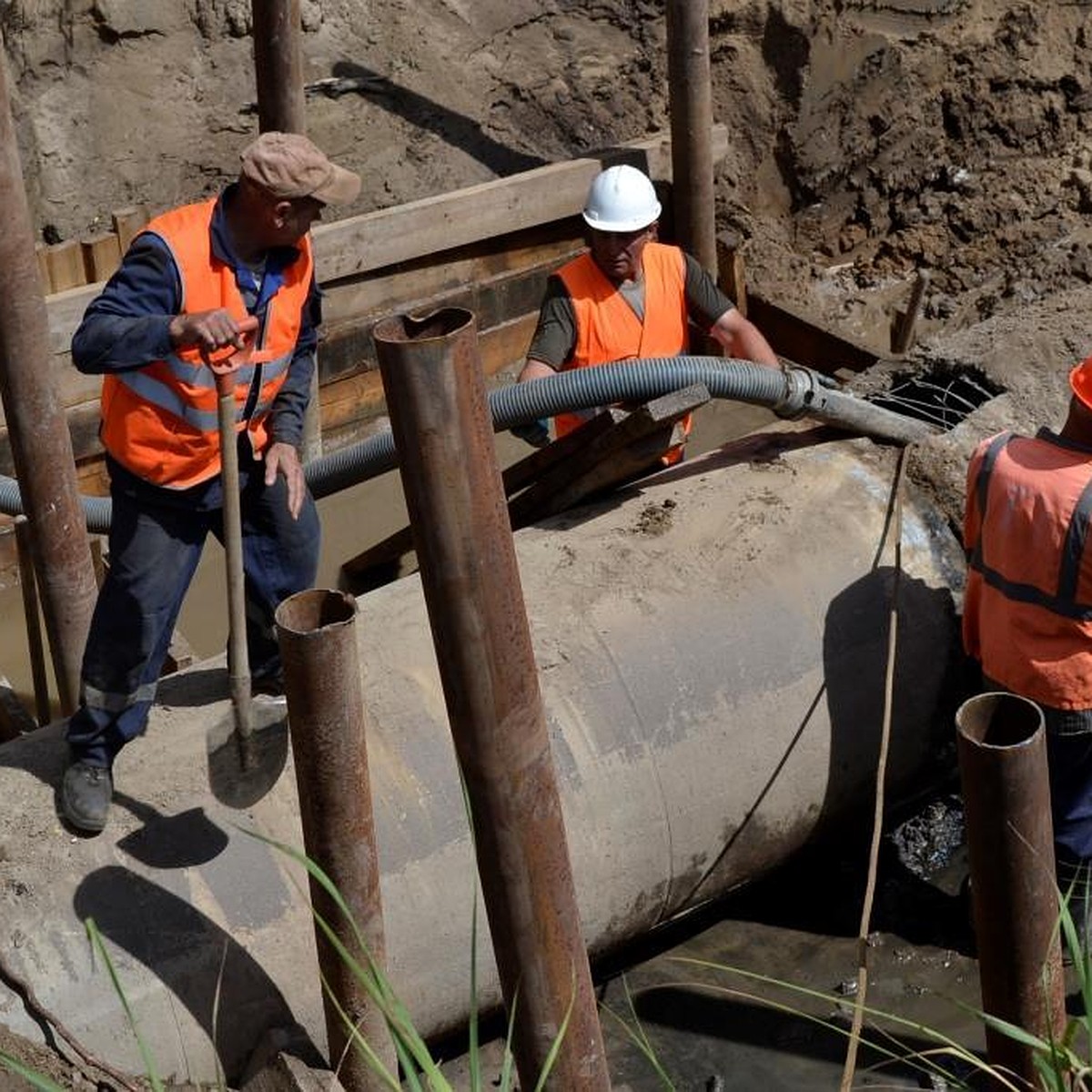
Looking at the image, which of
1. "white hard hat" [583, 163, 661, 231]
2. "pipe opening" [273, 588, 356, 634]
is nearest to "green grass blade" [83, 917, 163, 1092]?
"pipe opening" [273, 588, 356, 634]

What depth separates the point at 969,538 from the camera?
486 centimetres

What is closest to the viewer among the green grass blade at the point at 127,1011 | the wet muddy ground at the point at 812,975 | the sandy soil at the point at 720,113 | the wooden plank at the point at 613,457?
the green grass blade at the point at 127,1011

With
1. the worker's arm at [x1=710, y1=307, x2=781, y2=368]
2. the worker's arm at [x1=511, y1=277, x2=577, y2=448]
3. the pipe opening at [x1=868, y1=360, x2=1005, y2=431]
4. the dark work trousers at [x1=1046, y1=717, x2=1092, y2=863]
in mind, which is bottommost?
the dark work trousers at [x1=1046, y1=717, x2=1092, y2=863]

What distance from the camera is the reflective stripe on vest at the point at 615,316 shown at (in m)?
5.89

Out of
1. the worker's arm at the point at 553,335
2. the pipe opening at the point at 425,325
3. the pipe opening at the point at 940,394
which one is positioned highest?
the pipe opening at the point at 425,325

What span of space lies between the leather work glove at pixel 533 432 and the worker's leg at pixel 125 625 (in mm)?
1459

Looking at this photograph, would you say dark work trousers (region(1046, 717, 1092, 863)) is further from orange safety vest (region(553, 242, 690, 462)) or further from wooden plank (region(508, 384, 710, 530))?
orange safety vest (region(553, 242, 690, 462))

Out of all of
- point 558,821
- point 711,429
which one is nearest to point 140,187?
point 711,429

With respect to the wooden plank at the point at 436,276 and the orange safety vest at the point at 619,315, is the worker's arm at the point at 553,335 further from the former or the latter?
the wooden plank at the point at 436,276

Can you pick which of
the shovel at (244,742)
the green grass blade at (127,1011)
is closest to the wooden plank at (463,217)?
the shovel at (244,742)

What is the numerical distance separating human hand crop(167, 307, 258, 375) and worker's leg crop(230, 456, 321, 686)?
54 centimetres

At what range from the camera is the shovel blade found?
169 inches

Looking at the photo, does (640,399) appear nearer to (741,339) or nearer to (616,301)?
(616,301)

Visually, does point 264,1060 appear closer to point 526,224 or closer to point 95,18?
point 526,224
